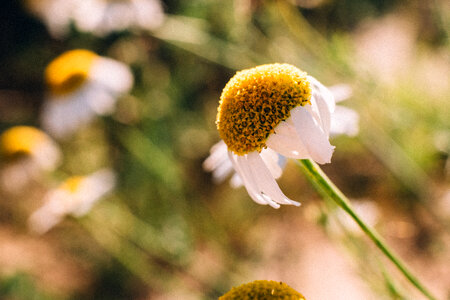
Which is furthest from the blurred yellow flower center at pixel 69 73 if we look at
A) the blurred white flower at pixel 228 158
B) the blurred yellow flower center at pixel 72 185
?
the blurred white flower at pixel 228 158

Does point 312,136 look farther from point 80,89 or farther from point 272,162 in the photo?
point 80,89

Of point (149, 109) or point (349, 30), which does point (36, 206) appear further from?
point (349, 30)

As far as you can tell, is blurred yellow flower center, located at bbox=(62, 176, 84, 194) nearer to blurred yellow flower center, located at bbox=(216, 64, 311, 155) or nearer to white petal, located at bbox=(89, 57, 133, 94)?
white petal, located at bbox=(89, 57, 133, 94)

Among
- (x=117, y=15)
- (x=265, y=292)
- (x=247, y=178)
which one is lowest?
(x=117, y=15)

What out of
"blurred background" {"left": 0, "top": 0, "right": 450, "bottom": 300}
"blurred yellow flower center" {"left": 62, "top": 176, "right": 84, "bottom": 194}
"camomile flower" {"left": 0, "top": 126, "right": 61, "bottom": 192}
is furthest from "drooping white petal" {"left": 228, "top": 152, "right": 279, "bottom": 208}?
"camomile flower" {"left": 0, "top": 126, "right": 61, "bottom": 192}

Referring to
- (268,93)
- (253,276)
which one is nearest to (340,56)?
(268,93)

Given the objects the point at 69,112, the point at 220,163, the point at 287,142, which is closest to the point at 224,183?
the point at 69,112
